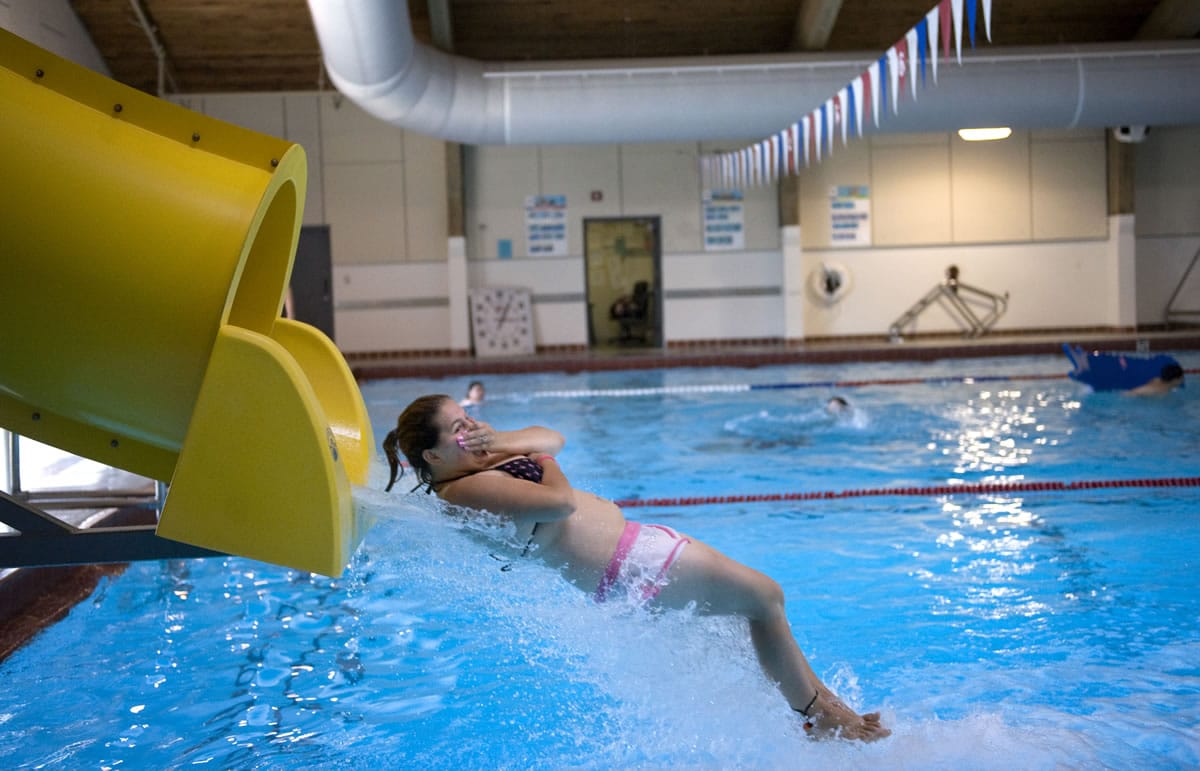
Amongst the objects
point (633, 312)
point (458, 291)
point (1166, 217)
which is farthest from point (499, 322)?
point (1166, 217)

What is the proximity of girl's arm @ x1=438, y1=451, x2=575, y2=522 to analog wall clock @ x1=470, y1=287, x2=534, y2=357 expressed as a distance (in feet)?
41.1

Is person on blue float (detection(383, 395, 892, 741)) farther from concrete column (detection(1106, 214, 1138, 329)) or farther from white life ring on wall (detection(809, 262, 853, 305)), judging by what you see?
concrete column (detection(1106, 214, 1138, 329))

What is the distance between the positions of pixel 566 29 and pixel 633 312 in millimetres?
5063

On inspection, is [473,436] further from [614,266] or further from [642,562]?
[614,266]

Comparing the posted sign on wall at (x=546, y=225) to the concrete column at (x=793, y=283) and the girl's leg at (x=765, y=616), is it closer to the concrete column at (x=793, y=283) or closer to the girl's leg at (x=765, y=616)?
the concrete column at (x=793, y=283)

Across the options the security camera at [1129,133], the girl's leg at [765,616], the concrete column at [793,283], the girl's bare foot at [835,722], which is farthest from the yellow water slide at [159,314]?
the security camera at [1129,133]

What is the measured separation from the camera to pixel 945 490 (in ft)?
18.7

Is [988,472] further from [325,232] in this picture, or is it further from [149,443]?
[325,232]

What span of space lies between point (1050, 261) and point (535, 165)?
755cm

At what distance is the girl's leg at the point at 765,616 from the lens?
2570mm

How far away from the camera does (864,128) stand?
11586 millimetres

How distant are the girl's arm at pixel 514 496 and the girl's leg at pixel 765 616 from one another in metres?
0.36

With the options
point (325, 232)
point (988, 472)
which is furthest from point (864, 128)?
point (325, 232)

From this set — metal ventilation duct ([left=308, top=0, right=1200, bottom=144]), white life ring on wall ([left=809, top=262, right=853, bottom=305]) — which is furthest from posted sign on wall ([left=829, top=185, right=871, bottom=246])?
metal ventilation duct ([left=308, top=0, right=1200, bottom=144])
